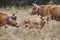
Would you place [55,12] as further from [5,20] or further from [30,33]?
[5,20]

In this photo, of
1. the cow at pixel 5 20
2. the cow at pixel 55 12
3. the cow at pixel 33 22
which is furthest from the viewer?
the cow at pixel 55 12

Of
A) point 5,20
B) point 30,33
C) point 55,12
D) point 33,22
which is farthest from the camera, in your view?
point 55,12

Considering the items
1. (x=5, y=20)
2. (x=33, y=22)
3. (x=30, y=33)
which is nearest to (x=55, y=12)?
(x=33, y=22)

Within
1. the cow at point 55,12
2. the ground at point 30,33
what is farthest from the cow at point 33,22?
the cow at point 55,12

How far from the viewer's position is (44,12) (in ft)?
33.1

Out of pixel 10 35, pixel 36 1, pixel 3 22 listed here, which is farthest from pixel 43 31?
pixel 36 1

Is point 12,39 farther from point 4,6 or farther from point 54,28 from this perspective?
point 4,6

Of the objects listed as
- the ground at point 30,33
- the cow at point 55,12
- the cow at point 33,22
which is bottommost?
the ground at point 30,33

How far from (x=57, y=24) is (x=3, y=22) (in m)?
3.54

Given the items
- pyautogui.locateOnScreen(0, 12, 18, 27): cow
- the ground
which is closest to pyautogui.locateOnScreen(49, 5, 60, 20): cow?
the ground

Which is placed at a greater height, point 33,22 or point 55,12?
point 55,12

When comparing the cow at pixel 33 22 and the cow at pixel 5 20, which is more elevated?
the cow at pixel 5 20

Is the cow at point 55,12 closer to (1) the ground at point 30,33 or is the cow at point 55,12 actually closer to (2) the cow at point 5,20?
(1) the ground at point 30,33

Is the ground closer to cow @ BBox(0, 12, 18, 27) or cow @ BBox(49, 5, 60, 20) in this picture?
cow @ BBox(49, 5, 60, 20)
